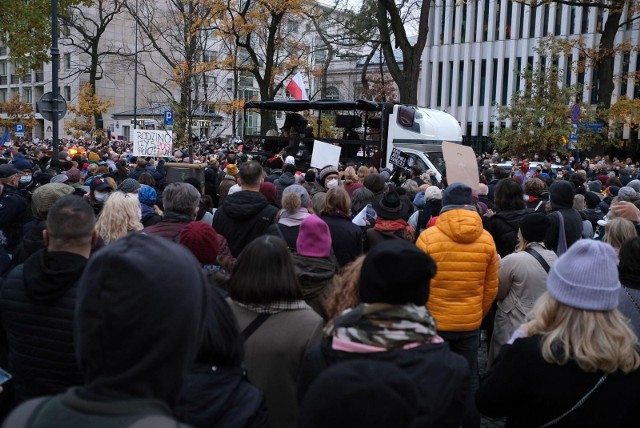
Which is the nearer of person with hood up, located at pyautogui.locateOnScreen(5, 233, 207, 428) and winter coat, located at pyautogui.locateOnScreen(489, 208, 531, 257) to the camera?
person with hood up, located at pyautogui.locateOnScreen(5, 233, 207, 428)

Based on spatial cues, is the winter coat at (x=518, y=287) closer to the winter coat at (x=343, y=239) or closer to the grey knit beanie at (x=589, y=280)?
the winter coat at (x=343, y=239)

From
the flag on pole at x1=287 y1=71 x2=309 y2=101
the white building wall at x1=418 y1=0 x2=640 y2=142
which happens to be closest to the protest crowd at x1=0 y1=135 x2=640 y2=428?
the flag on pole at x1=287 y1=71 x2=309 y2=101

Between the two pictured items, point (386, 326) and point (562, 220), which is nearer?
point (386, 326)

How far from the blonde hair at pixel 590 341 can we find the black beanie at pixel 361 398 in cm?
121

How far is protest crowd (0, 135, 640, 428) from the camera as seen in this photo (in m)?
1.57

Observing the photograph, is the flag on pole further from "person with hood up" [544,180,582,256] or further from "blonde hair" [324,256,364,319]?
"blonde hair" [324,256,364,319]

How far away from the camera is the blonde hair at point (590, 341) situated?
2.63 metres

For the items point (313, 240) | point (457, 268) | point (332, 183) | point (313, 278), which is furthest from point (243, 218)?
point (332, 183)

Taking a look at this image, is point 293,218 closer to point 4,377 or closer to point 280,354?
point 280,354

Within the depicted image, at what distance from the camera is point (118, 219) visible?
4938 mm

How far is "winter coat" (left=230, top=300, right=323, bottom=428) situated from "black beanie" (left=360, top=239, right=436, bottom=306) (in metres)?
0.81

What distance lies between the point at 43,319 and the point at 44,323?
0.8 inches

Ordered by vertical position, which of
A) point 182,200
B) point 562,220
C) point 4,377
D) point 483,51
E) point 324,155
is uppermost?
point 483,51

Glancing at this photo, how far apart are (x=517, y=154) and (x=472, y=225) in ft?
79.1
